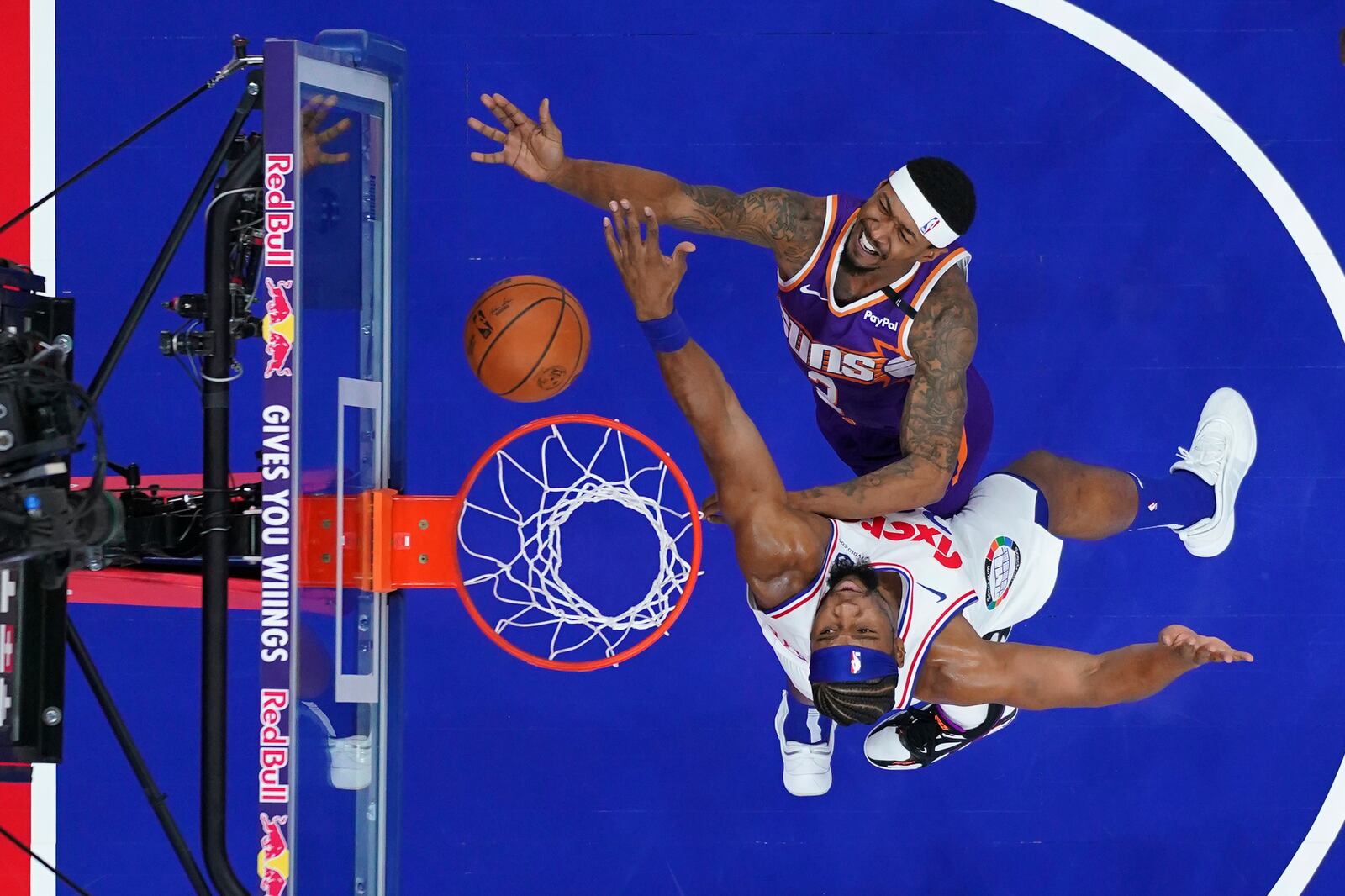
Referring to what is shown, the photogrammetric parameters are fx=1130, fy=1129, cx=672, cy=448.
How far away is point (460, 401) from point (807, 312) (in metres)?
1.88

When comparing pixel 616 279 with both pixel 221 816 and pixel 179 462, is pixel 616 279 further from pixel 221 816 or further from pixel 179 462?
pixel 221 816

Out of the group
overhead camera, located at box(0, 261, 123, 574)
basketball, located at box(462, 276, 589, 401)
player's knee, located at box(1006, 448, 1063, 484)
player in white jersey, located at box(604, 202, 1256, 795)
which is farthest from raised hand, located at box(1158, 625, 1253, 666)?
overhead camera, located at box(0, 261, 123, 574)

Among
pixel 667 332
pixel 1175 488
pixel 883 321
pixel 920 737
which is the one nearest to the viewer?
pixel 667 332

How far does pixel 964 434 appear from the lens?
4551 mm

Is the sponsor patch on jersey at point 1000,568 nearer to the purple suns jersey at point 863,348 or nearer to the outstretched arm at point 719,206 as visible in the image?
the purple suns jersey at point 863,348

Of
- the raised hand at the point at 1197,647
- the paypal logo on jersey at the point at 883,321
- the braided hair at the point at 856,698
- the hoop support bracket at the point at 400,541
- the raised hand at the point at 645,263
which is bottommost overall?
the braided hair at the point at 856,698

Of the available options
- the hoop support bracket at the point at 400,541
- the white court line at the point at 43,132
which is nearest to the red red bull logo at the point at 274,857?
the hoop support bracket at the point at 400,541

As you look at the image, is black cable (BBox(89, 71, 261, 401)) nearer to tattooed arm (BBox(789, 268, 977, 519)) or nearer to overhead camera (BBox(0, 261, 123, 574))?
overhead camera (BBox(0, 261, 123, 574))

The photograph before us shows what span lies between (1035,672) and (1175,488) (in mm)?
1361

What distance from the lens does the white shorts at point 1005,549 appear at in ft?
14.1

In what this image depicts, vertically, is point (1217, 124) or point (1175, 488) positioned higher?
point (1217, 124)

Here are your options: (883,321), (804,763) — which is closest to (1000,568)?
(883,321)

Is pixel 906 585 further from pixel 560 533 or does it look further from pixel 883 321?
pixel 560 533

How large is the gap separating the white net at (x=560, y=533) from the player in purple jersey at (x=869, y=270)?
0.78 metres
